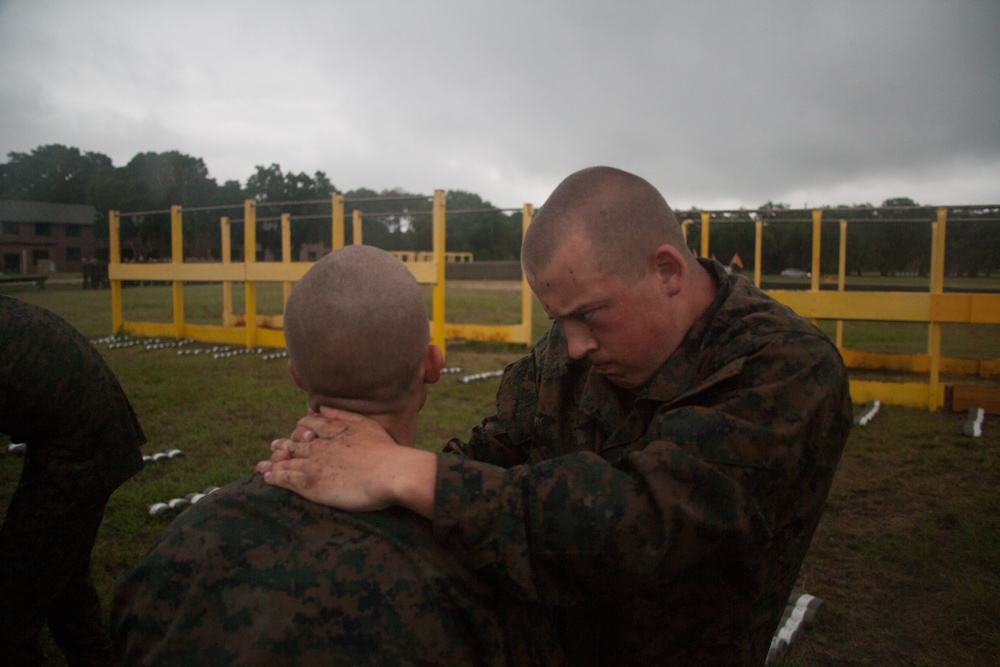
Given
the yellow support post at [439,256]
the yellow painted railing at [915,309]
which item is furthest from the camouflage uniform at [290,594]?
the yellow support post at [439,256]

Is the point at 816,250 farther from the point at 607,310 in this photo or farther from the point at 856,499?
the point at 607,310

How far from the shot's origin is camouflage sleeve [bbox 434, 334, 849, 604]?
4.89 ft

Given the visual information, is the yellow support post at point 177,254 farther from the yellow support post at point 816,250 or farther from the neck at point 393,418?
the neck at point 393,418

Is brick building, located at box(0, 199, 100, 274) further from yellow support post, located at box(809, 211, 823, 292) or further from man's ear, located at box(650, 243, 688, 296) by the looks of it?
yellow support post, located at box(809, 211, 823, 292)

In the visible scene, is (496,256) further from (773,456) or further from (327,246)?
(773,456)

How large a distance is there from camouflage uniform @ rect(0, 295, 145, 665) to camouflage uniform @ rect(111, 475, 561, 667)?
199cm

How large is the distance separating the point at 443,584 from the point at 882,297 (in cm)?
834

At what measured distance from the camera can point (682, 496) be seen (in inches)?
59.9

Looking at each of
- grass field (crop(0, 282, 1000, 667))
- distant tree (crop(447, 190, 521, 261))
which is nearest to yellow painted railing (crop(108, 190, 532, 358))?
grass field (crop(0, 282, 1000, 667))

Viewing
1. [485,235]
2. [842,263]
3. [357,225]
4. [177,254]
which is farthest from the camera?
[485,235]

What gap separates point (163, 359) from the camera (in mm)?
12273

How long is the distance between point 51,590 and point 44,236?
9.49 meters


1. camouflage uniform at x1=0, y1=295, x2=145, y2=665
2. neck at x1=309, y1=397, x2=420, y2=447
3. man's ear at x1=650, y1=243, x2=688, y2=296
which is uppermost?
man's ear at x1=650, y1=243, x2=688, y2=296

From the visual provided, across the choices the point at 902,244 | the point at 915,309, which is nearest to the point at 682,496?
the point at 915,309
